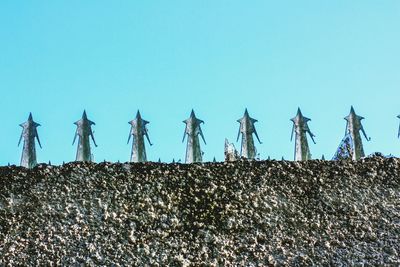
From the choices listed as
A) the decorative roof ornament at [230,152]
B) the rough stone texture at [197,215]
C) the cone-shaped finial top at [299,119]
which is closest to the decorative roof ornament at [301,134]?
the cone-shaped finial top at [299,119]


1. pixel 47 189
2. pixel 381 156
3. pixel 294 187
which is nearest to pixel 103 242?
pixel 47 189

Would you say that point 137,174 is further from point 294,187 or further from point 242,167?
point 294,187

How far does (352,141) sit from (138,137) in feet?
4.39

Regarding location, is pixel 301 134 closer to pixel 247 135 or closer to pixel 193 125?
pixel 247 135

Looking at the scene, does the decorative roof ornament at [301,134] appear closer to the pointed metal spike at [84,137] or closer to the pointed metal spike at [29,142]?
the pointed metal spike at [84,137]

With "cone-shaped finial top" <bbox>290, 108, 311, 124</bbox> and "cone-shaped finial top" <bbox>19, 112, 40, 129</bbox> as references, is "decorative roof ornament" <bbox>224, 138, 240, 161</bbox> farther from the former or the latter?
"cone-shaped finial top" <bbox>19, 112, 40, 129</bbox>

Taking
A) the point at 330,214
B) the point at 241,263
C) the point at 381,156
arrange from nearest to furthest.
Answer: the point at 241,263
the point at 330,214
the point at 381,156

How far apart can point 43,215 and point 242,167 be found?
1105mm

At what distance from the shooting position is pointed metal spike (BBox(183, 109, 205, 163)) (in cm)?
363

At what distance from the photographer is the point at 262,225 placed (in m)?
3.33

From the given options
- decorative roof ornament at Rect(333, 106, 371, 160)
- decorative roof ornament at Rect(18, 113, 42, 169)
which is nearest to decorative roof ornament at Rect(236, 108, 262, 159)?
decorative roof ornament at Rect(333, 106, 371, 160)

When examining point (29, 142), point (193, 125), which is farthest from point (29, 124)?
point (193, 125)

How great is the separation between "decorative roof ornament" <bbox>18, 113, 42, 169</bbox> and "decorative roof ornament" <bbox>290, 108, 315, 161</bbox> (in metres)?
1.53

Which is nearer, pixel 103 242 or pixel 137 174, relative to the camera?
pixel 103 242
